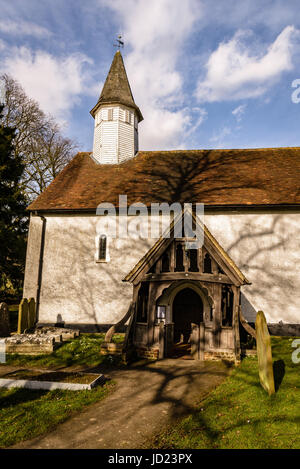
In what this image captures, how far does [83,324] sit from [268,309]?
882 cm

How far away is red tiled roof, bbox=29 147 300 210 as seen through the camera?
15.3 m

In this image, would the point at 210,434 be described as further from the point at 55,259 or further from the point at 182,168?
the point at 182,168

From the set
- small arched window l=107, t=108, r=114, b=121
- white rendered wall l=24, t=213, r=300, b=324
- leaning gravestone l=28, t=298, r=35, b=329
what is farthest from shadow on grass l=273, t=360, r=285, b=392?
small arched window l=107, t=108, r=114, b=121

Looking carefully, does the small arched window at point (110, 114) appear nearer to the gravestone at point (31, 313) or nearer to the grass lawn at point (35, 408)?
the gravestone at point (31, 313)

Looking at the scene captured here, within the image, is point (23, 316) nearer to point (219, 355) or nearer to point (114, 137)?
point (219, 355)

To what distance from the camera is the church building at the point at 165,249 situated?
11.6 m

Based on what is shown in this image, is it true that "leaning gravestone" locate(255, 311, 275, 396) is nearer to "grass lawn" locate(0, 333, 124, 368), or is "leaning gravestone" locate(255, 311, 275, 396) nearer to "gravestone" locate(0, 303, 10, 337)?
"grass lawn" locate(0, 333, 124, 368)

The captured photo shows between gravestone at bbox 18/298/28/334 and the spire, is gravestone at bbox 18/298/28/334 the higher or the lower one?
the lower one

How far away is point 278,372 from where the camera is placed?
820 centimetres

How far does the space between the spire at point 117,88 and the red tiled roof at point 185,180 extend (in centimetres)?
374

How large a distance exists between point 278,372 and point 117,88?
20.4m

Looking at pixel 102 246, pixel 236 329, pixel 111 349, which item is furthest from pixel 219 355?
pixel 102 246

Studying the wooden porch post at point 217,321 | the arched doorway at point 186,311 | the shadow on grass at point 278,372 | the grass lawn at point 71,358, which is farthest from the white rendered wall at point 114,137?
the shadow on grass at point 278,372
